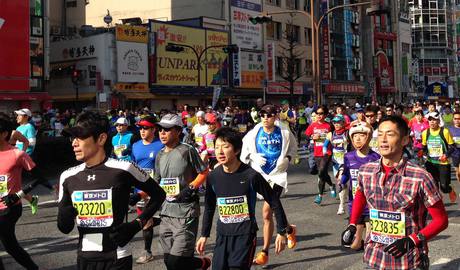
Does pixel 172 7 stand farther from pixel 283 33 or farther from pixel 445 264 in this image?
pixel 445 264

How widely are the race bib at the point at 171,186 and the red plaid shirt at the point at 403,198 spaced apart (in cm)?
226

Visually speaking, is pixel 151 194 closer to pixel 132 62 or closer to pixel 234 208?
pixel 234 208

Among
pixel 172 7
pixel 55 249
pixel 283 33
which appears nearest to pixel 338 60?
pixel 283 33

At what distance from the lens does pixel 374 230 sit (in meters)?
3.53

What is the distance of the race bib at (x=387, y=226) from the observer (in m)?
3.42

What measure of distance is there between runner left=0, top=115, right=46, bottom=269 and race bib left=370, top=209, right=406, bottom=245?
343 cm

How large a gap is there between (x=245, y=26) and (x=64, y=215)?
42.1m

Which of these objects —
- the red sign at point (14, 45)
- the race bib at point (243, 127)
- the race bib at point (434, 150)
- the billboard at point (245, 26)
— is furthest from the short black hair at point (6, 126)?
the billboard at point (245, 26)

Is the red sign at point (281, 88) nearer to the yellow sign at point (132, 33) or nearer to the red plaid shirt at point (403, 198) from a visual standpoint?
the yellow sign at point (132, 33)

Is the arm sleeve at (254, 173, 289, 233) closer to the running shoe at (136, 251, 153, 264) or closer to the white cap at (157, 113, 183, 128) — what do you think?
the white cap at (157, 113, 183, 128)

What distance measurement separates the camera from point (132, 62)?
3462cm

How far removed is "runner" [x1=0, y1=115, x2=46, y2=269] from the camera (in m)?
5.29

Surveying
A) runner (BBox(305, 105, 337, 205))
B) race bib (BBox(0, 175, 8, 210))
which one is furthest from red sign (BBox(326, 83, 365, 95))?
race bib (BBox(0, 175, 8, 210))

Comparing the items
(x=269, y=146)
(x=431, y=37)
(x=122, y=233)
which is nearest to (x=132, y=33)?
(x=269, y=146)
